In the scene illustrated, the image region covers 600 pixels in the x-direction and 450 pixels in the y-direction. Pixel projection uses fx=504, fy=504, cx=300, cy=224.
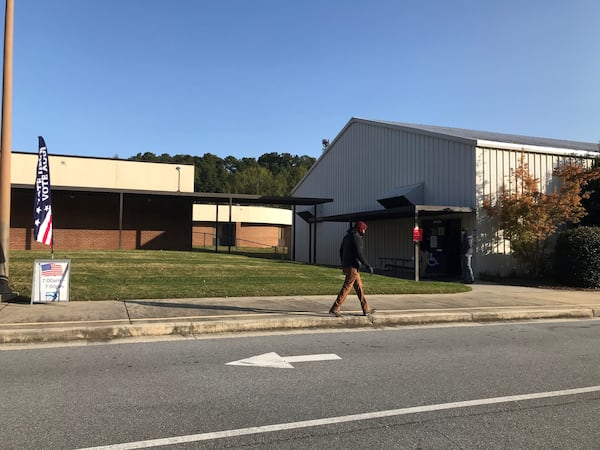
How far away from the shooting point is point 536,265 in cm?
1855


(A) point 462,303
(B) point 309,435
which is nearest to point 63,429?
(B) point 309,435

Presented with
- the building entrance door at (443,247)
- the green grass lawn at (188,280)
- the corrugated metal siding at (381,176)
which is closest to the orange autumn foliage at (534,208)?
the corrugated metal siding at (381,176)

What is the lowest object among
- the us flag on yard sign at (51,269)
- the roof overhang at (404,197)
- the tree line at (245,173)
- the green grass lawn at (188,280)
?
the green grass lawn at (188,280)

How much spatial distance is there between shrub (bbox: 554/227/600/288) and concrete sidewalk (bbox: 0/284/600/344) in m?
3.38

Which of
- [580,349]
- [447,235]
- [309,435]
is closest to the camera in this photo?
[309,435]

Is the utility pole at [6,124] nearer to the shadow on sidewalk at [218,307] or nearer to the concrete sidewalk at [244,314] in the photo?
the concrete sidewalk at [244,314]

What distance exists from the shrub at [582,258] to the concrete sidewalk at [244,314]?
338 cm

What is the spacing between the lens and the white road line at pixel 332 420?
4.05 meters

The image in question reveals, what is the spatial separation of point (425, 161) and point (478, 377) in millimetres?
16228

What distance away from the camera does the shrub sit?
16.5 m

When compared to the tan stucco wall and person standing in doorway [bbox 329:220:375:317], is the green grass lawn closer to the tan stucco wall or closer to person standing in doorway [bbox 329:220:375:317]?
person standing in doorway [bbox 329:220:375:317]

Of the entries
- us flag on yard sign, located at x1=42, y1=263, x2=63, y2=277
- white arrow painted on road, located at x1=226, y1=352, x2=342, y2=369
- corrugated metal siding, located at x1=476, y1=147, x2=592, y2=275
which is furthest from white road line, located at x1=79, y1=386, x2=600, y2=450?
corrugated metal siding, located at x1=476, y1=147, x2=592, y2=275

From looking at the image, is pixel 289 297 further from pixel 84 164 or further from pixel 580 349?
pixel 84 164

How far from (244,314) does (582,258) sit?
12.5 meters
